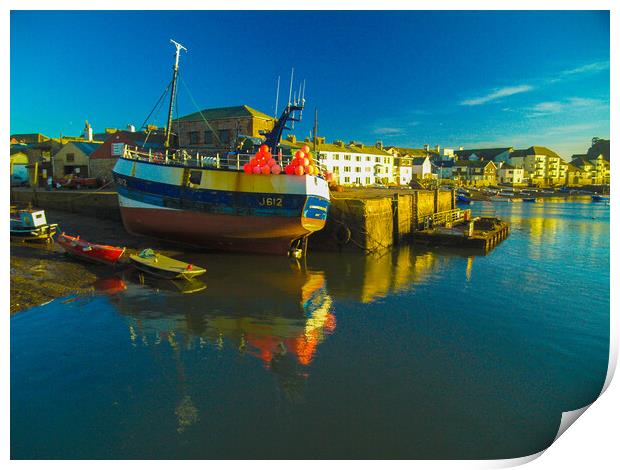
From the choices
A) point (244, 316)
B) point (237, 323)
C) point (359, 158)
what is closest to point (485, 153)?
point (359, 158)

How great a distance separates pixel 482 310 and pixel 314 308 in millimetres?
6264

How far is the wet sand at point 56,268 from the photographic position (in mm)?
14352

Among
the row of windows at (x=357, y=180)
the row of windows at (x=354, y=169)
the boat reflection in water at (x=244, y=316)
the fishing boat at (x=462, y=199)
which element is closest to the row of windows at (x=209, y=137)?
the row of windows at (x=354, y=169)

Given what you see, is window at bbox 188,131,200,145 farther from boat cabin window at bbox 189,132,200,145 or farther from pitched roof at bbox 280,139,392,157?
pitched roof at bbox 280,139,392,157

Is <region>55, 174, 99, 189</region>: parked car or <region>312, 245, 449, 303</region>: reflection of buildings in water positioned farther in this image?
<region>55, 174, 99, 189</region>: parked car

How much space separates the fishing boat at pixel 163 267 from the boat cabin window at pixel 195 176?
5.04 m

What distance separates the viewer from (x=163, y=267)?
1659cm

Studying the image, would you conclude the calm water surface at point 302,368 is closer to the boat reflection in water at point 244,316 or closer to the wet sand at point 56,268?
the boat reflection in water at point 244,316

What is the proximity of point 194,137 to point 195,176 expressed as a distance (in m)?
23.8

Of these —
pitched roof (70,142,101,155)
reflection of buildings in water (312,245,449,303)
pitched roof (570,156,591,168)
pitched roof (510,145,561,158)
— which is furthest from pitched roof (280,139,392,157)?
pitched roof (570,156,591,168)

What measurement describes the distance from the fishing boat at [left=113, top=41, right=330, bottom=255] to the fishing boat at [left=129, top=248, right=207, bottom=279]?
439 cm

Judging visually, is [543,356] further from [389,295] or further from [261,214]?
[261,214]

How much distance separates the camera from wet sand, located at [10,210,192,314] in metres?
14.4

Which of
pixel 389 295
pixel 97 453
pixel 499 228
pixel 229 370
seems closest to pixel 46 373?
pixel 97 453
